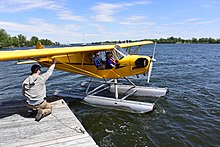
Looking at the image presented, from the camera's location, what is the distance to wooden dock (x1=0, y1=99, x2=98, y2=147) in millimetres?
4230

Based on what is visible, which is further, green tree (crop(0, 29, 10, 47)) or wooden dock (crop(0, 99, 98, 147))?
green tree (crop(0, 29, 10, 47))

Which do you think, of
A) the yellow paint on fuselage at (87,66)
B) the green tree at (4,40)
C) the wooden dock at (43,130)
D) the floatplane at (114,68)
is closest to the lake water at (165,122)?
the floatplane at (114,68)

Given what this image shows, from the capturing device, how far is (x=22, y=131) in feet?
15.5

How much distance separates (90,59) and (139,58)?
2167 mm

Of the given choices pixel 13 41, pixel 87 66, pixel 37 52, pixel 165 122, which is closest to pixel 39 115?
pixel 37 52

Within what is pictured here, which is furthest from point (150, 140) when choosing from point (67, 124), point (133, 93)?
point (133, 93)

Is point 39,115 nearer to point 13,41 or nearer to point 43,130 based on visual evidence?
point 43,130

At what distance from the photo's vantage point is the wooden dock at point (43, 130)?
4.23m

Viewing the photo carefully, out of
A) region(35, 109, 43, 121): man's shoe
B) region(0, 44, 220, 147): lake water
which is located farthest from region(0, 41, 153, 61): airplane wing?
region(0, 44, 220, 147): lake water

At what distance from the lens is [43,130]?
4.77 meters

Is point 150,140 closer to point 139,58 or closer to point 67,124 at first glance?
point 67,124

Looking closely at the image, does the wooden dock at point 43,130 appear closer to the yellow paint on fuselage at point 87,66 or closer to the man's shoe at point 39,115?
the man's shoe at point 39,115

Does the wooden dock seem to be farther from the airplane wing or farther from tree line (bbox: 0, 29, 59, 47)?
tree line (bbox: 0, 29, 59, 47)

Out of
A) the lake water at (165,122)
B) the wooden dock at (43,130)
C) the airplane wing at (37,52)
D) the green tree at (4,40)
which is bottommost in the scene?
the lake water at (165,122)
